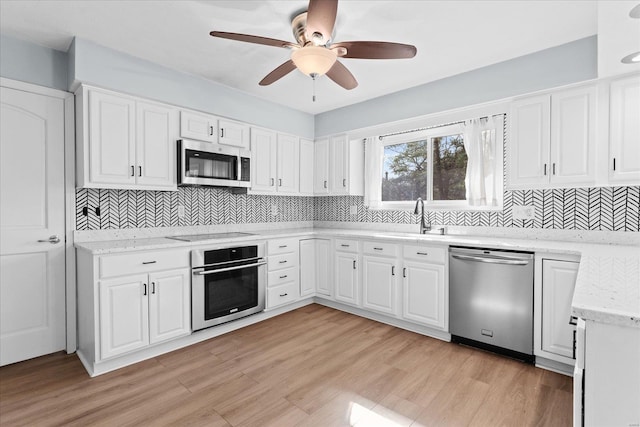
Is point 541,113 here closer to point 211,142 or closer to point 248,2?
point 248,2

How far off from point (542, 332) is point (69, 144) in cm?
419

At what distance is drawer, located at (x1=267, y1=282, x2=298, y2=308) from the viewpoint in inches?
142

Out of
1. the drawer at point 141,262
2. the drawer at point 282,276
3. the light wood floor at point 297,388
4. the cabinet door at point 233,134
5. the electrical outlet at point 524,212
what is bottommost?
the light wood floor at point 297,388

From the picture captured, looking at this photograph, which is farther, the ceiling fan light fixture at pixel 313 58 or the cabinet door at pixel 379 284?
the cabinet door at pixel 379 284

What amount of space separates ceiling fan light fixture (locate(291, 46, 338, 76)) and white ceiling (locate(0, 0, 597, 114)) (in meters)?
0.35

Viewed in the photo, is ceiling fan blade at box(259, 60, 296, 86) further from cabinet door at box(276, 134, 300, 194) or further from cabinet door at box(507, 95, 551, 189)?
cabinet door at box(507, 95, 551, 189)

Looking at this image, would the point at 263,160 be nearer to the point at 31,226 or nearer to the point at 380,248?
the point at 380,248

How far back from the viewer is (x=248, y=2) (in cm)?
211

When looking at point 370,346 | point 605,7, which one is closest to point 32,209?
point 370,346

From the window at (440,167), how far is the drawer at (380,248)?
0.84 metres

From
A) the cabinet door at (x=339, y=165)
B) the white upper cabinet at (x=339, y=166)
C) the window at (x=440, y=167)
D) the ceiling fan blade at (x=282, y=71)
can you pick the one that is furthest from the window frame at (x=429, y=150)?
the ceiling fan blade at (x=282, y=71)

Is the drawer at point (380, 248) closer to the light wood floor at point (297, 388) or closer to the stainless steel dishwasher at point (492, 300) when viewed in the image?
the stainless steel dishwasher at point (492, 300)

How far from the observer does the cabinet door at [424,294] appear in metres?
3.04

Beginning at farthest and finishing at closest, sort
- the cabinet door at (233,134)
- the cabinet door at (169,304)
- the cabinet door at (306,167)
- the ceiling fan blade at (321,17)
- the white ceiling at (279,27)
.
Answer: the cabinet door at (306,167)
the cabinet door at (233,134)
the cabinet door at (169,304)
the white ceiling at (279,27)
the ceiling fan blade at (321,17)
